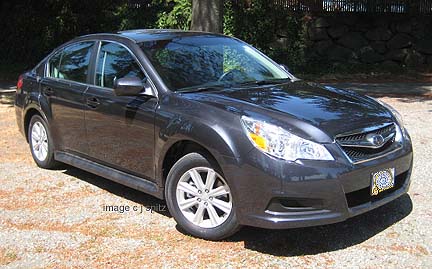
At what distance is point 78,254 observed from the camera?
429 cm

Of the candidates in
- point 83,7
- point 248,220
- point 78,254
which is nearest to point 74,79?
point 78,254

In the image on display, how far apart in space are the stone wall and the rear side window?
11.5 m

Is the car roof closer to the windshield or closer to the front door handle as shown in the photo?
the windshield

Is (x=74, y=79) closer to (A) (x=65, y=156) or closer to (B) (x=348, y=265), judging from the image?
(A) (x=65, y=156)

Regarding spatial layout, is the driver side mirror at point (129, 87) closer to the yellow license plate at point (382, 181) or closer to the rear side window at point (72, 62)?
the rear side window at point (72, 62)

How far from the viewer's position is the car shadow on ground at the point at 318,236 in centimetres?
426

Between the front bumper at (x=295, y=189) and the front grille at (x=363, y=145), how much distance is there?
0.09m

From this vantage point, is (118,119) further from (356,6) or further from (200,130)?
(356,6)

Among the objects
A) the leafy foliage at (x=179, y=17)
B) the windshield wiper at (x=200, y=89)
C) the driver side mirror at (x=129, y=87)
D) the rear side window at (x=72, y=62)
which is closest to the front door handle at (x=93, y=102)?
the rear side window at (x=72, y=62)

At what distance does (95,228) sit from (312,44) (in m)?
13.2

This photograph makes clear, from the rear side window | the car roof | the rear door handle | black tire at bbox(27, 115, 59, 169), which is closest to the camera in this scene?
the car roof

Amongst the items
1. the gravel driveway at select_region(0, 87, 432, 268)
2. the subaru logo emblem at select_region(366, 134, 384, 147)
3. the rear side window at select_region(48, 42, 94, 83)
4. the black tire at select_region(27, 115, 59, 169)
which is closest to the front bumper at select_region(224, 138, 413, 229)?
the subaru logo emblem at select_region(366, 134, 384, 147)

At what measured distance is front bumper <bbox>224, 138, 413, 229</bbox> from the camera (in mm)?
3914

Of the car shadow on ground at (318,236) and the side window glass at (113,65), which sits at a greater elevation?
the side window glass at (113,65)
